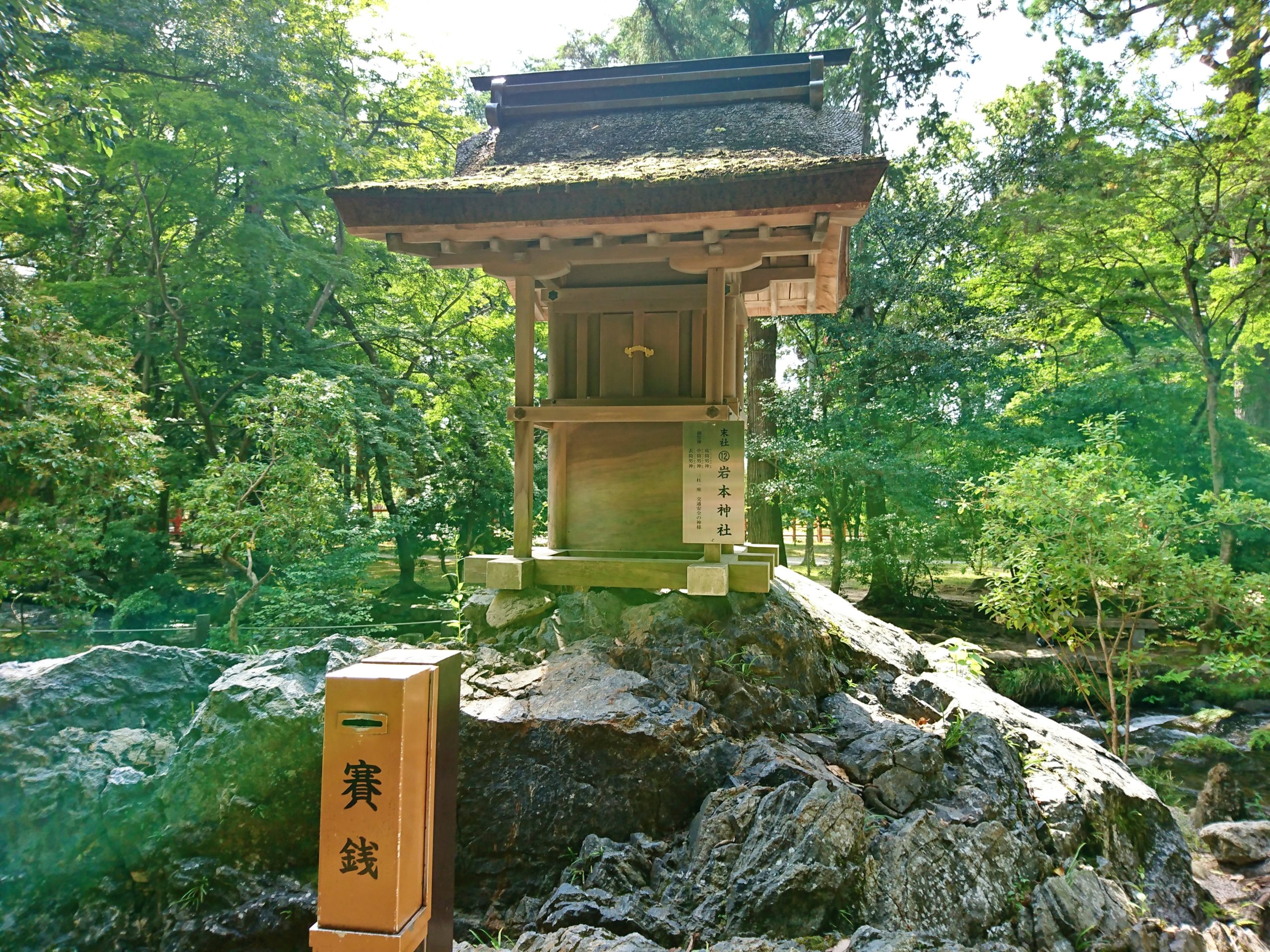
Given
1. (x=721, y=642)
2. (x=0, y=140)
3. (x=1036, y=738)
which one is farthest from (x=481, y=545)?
(x=1036, y=738)

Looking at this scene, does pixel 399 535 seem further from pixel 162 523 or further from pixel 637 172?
pixel 637 172

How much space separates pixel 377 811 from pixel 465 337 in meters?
14.9

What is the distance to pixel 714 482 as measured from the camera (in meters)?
5.27

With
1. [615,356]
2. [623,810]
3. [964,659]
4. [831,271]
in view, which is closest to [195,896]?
[623,810]

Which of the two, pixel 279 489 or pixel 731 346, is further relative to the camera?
pixel 279 489

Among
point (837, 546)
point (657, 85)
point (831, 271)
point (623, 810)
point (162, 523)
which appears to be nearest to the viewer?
point (623, 810)

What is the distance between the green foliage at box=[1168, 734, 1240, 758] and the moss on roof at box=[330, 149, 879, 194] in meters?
9.08

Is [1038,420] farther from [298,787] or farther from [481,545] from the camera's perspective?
[298,787]

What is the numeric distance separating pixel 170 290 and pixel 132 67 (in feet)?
11.4

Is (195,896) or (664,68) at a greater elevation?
(664,68)

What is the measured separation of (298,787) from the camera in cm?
399

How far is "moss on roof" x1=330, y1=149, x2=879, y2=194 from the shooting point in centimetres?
446

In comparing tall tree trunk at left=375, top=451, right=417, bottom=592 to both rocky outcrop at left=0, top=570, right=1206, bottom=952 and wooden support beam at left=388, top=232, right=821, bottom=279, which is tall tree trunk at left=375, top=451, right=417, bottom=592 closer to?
wooden support beam at left=388, top=232, right=821, bottom=279

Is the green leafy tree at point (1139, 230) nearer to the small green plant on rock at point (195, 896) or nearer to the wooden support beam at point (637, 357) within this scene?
the wooden support beam at point (637, 357)
